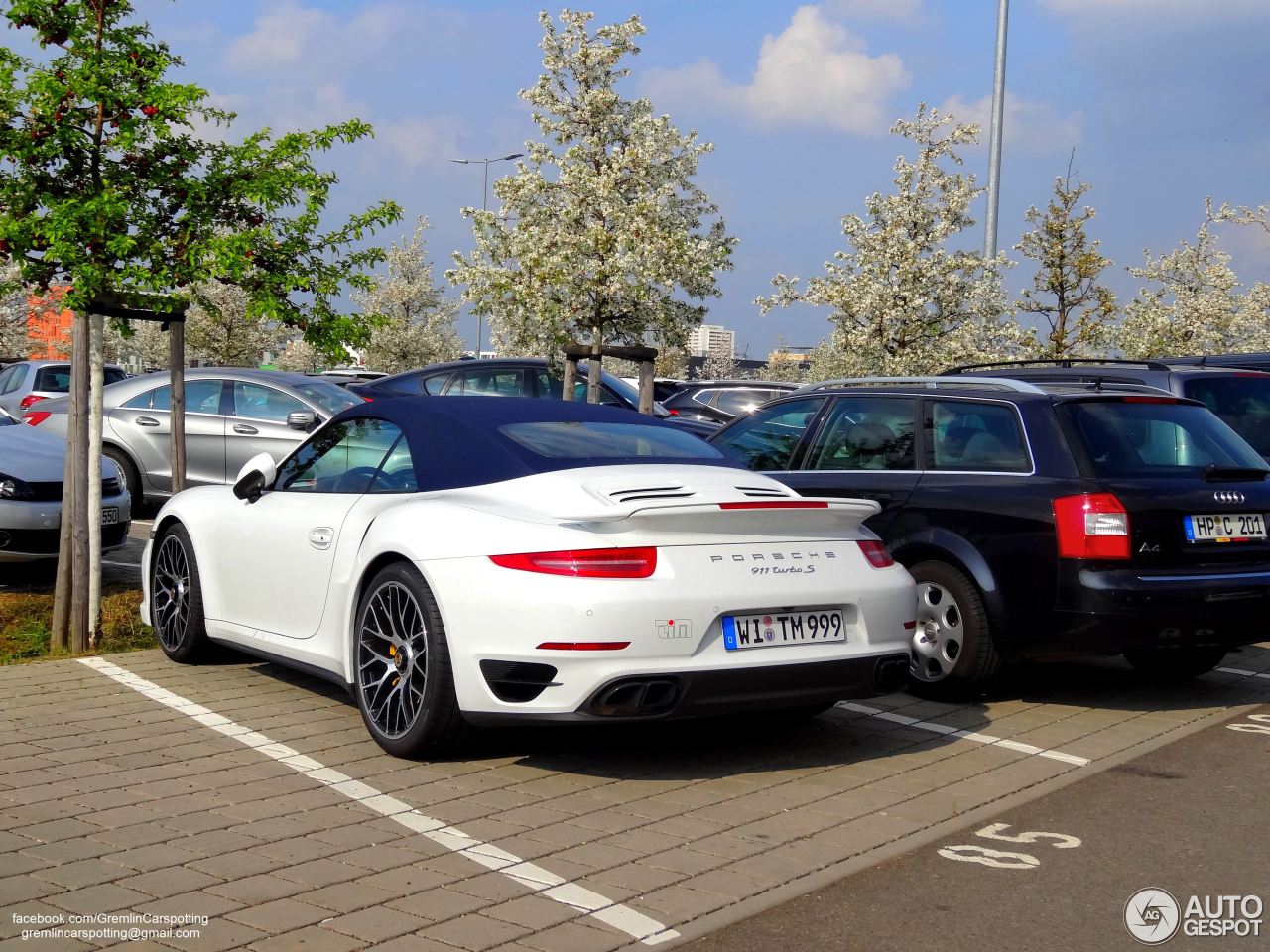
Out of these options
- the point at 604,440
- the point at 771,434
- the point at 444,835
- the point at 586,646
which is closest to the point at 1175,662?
the point at 771,434

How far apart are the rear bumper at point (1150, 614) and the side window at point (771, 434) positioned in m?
2.05

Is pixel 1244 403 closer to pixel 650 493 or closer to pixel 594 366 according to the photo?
pixel 594 366

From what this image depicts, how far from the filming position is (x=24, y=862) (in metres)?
4.51

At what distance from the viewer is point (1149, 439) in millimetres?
7254

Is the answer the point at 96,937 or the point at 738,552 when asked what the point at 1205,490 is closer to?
the point at 738,552

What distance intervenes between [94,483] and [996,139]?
1474cm

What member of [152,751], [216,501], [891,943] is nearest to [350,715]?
[152,751]

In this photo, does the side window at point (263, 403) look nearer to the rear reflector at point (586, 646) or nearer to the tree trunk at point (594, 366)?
the tree trunk at point (594, 366)

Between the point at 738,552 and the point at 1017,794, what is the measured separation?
4.77 ft

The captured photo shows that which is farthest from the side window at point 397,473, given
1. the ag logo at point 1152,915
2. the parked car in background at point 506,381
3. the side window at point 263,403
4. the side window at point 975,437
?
the parked car in background at point 506,381

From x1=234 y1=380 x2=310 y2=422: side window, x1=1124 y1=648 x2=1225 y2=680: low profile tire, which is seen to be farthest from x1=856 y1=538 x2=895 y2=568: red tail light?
x1=234 y1=380 x2=310 y2=422: side window

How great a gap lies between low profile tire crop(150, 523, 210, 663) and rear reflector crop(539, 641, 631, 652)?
2885 mm

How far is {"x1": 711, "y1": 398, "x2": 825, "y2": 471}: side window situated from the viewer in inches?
340
